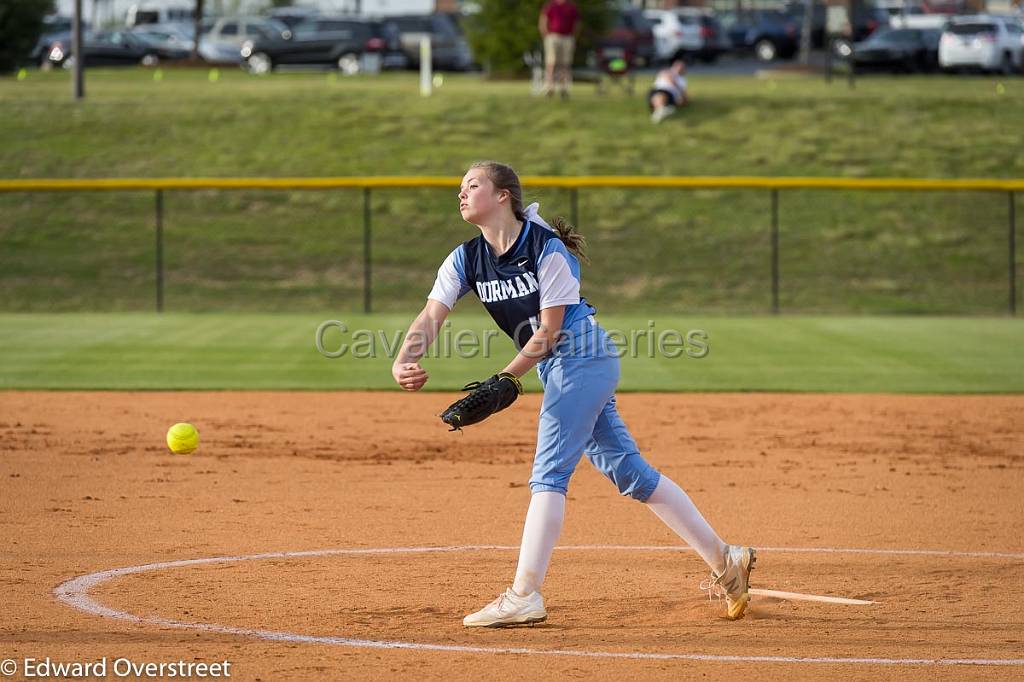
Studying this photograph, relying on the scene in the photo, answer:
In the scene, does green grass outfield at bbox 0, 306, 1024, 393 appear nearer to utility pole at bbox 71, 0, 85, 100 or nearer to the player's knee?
the player's knee

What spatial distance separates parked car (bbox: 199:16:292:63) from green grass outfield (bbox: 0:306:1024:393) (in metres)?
27.1

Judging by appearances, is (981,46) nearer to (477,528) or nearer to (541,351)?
(477,528)

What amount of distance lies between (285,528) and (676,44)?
41173 mm

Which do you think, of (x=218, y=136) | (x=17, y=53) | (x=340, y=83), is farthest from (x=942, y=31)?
(x=17, y=53)

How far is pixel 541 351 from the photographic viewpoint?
228 inches

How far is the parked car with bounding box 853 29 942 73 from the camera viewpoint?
4112cm

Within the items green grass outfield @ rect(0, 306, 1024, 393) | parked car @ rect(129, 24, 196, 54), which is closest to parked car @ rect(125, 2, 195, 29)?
parked car @ rect(129, 24, 196, 54)

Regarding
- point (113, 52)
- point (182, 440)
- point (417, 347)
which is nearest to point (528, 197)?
point (182, 440)

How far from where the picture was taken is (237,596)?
20.8 ft

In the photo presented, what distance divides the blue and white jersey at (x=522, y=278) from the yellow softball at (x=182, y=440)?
468 cm

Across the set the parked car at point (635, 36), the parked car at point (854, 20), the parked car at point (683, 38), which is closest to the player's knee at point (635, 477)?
the parked car at point (635, 36)

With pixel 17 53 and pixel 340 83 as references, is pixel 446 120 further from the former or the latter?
pixel 17 53

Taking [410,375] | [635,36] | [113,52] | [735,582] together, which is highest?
[635,36]

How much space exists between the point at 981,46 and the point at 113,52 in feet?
86.2
